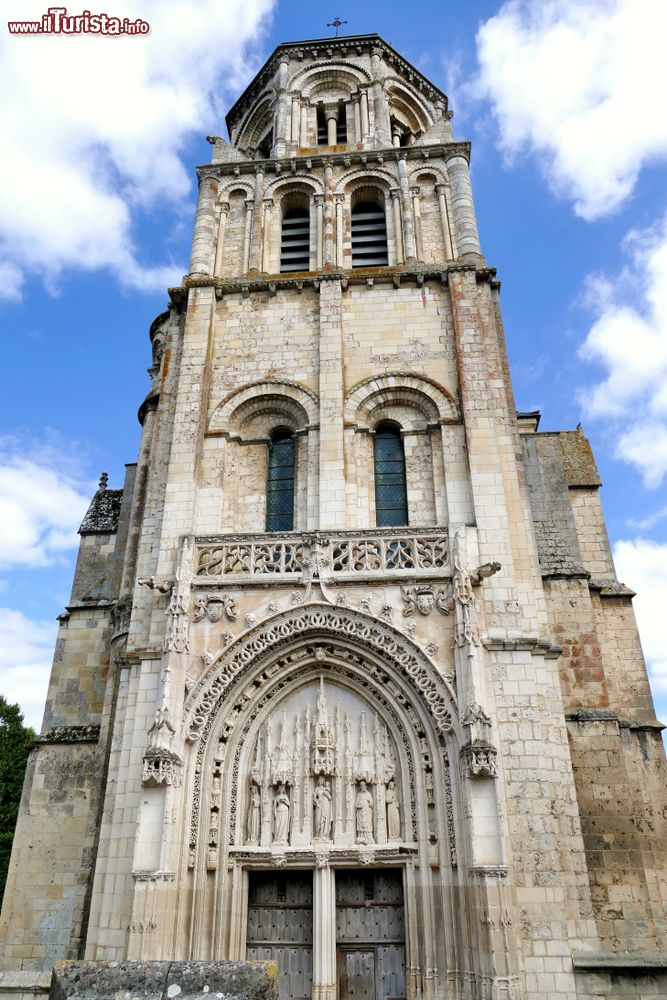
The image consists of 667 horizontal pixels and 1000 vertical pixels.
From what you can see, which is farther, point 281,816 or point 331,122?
point 331,122

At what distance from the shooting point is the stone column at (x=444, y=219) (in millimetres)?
16406

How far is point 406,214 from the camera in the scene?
16906mm

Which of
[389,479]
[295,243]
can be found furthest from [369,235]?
[389,479]

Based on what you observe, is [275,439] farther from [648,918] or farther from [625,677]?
[648,918]

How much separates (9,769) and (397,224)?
22.0 meters

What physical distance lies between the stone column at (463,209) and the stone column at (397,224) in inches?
48.4

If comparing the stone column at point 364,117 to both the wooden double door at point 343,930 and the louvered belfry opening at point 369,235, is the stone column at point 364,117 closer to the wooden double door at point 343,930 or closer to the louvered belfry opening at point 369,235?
the louvered belfry opening at point 369,235

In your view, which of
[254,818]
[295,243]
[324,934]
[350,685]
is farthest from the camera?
[295,243]

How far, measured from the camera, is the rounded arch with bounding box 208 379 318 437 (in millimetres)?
14344

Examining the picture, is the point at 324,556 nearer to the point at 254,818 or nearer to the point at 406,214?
the point at 254,818

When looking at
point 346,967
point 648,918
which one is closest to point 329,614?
point 346,967

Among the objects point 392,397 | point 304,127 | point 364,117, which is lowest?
point 392,397

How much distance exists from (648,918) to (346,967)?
14.1 ft

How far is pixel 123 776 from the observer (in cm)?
1098
